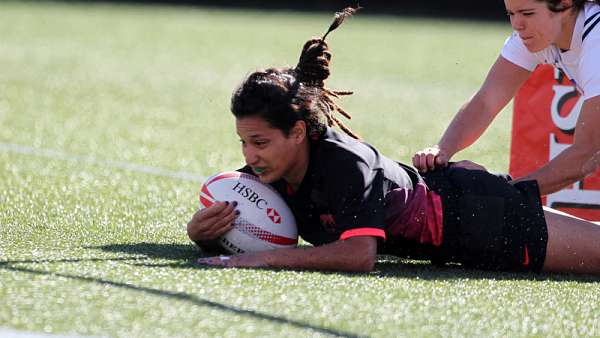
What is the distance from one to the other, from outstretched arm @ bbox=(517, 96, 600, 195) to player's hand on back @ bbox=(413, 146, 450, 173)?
1.35 ft

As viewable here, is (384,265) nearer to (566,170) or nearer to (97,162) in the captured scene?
(566,170)

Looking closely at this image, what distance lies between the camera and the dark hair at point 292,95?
432 centimetres

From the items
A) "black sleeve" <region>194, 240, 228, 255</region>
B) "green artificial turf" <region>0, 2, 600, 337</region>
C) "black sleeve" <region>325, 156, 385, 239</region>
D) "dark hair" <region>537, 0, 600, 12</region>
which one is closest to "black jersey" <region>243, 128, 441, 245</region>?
"black sleeve" <region>325, 156, 385, 239</region>

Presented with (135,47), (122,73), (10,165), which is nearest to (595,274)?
(10,165)

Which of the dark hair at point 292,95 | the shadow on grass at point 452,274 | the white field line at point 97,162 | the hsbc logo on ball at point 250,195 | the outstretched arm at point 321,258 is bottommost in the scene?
the white field line at point 97,162

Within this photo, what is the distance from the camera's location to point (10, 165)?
6891 millimetres

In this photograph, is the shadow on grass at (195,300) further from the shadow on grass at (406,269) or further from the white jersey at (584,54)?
the white jersey at (584,54)

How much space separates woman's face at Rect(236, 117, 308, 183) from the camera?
4.33 metres

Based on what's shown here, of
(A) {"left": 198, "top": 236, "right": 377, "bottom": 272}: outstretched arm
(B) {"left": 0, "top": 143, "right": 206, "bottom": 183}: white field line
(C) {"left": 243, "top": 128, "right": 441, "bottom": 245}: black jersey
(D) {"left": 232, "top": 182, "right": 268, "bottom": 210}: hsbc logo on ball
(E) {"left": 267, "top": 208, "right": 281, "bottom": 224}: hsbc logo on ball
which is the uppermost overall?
(C) {"left": 243, "top": 128, "right": 441, "bottom": 245}: black jersey

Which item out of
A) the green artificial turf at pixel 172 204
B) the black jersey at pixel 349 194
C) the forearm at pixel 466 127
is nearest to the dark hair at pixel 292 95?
the black jersey at pixel 349 194

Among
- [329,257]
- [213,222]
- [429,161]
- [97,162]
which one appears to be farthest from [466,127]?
A: [97,162]

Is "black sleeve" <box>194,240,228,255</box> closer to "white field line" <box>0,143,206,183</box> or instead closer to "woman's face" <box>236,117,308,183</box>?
"woman's face" <box>236,117,308,183</box>

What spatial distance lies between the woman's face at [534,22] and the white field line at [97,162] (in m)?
2.82

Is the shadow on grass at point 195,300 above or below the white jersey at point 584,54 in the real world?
below
